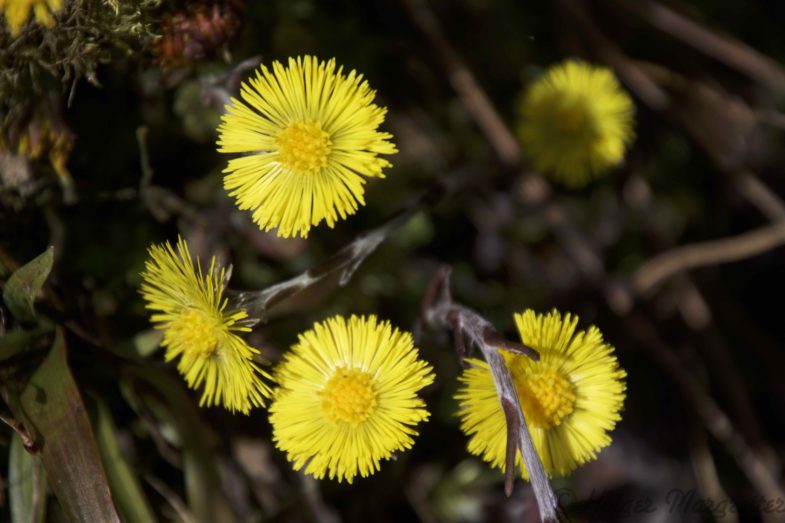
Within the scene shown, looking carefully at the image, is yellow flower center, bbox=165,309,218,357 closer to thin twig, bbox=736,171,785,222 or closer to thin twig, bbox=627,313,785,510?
thin twig, bbox=627,313,785,510

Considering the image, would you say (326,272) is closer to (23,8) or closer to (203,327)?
(203,327)

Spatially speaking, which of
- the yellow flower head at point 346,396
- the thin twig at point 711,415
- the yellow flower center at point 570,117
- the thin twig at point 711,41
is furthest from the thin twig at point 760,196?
the yellow flower head at point 346,396

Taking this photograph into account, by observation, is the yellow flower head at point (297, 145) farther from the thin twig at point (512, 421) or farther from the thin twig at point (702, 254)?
the thin twig at point (702, 254)

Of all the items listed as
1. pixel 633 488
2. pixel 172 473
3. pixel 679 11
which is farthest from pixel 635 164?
pixel 172 473

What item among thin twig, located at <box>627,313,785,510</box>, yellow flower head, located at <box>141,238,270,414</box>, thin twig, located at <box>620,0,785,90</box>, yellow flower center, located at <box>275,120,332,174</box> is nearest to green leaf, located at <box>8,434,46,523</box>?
yellow flower head, located at <box>141,238,270,414</box>

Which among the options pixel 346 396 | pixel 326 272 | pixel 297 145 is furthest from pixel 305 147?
pixel 346 396

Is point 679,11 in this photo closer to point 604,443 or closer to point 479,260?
point 479,260

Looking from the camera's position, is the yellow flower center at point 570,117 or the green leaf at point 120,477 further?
the yellow flower center at point 570,117
